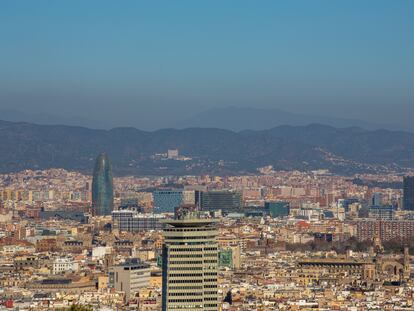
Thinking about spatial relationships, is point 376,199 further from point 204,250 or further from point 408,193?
point 204,250

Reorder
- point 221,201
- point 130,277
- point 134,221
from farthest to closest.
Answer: point 221,201
point 134,221
point 130,277

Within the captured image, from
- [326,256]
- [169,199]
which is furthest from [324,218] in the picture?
[326,256]

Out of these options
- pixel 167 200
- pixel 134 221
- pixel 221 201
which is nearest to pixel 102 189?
pixel 167 200

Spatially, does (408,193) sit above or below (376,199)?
above

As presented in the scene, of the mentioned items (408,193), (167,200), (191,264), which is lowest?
(191,264)

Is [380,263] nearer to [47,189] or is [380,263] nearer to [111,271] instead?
[111,271]

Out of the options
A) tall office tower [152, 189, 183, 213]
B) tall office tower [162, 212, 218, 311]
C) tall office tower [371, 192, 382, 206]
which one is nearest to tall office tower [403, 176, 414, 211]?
tall office tower [371, 192, 382, 206]
